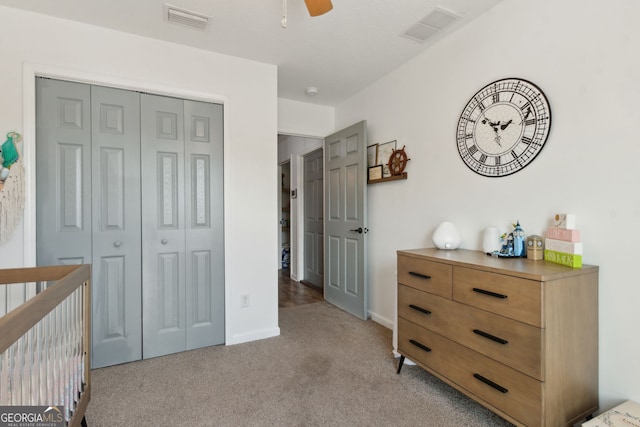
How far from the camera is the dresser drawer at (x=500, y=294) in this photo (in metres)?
1.32

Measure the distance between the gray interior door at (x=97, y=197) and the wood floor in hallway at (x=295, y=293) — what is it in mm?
1750

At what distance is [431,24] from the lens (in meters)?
2.12

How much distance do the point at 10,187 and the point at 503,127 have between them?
307 cm

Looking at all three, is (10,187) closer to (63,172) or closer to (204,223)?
(63,172)

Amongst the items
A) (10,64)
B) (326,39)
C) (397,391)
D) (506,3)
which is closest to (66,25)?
(10,64)

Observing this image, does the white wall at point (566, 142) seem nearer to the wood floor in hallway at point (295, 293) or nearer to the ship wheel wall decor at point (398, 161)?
the ship wheel wall decor at point (398, 161)

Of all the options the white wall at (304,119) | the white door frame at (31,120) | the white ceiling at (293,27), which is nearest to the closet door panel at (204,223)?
the white ceiling at (293,27)

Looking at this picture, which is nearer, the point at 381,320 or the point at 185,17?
the point at 185,17

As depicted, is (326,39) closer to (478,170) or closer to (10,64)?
(478,170)

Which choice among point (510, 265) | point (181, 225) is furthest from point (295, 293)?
point (510, 265)

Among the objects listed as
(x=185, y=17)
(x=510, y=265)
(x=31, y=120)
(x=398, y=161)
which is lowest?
(x=510, y=265)

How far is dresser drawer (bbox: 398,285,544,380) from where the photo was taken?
1.34 m

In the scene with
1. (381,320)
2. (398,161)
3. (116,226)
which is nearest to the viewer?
(116,226)

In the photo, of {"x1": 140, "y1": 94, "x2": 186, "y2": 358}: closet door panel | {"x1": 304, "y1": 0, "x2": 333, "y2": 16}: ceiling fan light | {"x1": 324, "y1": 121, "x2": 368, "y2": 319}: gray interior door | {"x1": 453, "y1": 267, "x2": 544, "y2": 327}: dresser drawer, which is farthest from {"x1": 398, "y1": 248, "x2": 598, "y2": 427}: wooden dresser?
{"x1": 140, "y1": 94, "x2": 186, "y2": 358}: closet door panel
